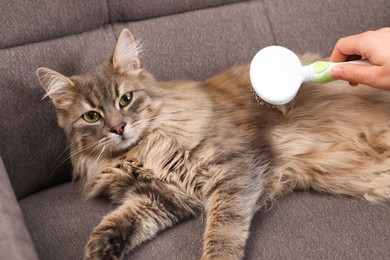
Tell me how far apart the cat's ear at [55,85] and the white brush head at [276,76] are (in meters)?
0.74

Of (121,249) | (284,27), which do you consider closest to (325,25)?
(284,27)

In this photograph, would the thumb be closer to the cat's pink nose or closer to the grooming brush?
the grooming brush

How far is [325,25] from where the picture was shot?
2229 millimetres

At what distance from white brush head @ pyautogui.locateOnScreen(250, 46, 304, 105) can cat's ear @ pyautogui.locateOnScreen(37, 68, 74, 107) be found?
2.42ft

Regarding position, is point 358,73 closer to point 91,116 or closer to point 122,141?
point 122,141

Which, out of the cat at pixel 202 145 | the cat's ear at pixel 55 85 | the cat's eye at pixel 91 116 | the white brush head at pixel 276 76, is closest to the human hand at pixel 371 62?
the white brush head at pixel 276 76

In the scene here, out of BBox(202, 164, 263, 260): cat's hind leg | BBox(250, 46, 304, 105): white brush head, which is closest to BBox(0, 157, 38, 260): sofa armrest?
BBox(202, 164, 263, 260): cat's hind leg

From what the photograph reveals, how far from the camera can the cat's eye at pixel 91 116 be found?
1598 mm

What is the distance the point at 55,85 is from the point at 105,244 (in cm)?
67

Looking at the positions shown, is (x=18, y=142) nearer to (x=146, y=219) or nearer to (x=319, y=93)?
(x=146, y=219)

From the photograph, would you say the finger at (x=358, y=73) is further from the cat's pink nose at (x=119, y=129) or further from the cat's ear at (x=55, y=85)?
the cat's ear at (x=55, y=85)

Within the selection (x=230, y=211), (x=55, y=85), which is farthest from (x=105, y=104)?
(x=230, y=211)

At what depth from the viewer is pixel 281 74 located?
1.47 meters

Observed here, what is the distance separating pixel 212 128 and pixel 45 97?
0.74m
